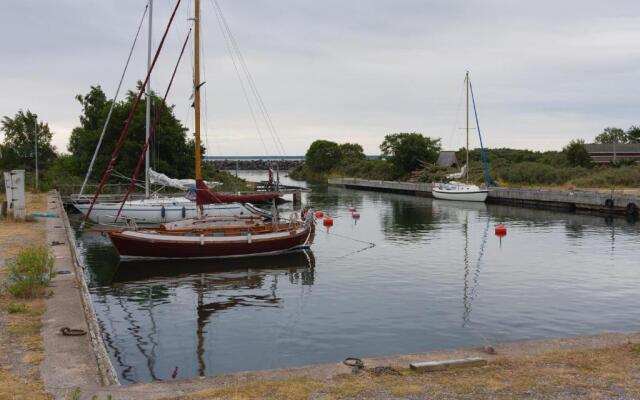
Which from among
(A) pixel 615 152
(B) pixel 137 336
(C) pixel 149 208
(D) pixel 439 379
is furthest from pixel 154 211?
(A) pixel 615 152

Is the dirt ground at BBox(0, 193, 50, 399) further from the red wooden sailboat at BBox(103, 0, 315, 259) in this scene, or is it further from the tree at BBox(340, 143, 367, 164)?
the tree at BBox(340, 143, 367, 164)

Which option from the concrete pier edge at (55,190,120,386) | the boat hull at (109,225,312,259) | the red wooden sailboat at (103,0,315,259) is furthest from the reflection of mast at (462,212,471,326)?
the concrete pier edge at (55,190,120,386)

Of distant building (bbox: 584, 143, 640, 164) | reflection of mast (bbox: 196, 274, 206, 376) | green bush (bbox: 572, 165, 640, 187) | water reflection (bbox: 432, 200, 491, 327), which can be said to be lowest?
reflection of mast (bbox: 196, 274, 206, 376)

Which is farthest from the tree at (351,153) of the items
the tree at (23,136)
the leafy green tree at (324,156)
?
the tree at (23,136)

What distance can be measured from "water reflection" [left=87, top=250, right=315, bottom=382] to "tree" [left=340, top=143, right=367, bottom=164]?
12564 centimetres

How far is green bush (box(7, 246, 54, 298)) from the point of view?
50.8 ft

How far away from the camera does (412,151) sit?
11694 centimetres

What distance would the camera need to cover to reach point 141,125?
7200cm

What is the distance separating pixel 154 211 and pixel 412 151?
80.3 m

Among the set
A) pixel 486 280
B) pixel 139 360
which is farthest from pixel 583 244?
pixel 139 360

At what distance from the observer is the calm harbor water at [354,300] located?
50.6 ft

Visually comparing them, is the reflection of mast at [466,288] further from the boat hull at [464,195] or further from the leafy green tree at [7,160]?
the leafy green tree at [7,160]

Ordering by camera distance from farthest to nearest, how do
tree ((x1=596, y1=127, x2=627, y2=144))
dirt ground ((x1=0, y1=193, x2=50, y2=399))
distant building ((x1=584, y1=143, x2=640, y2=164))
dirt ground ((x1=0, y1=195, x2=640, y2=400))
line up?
tree ((x1=596, y1=127, x2=627, y2=144)) → distant building ((x1=584, y1=143, x2=640, y2=164)) → dirt ground ((x1=0, y1=195, x2=640, y2=400)) → dirt ground ((x1=0, y1=193, x2=50, y2=399))

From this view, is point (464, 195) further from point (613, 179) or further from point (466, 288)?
point (466, 288)
